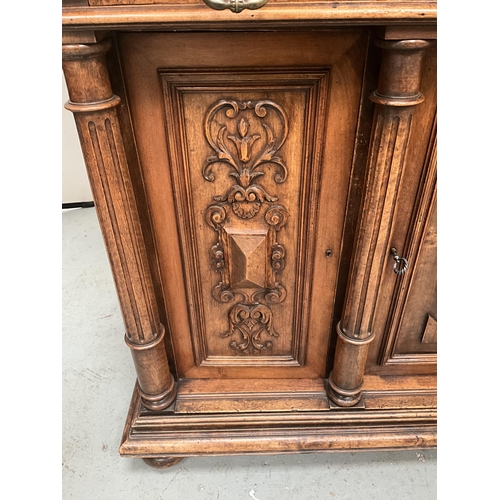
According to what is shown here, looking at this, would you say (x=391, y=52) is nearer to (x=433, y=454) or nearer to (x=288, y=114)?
(x=288, y=114)

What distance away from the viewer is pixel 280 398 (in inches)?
41.3

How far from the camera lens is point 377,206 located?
782 millimetres

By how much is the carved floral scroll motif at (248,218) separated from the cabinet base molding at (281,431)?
0.59 ft

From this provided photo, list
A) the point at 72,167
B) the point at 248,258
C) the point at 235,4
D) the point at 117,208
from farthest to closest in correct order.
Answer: the point at 72,167
the point at 248,258
the point at 117,208
the point at 235,4

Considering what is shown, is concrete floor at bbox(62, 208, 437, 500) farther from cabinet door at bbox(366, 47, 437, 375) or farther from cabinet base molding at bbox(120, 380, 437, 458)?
cabinet door at bbox(366, 47, 437, 375)

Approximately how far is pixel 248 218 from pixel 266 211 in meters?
0.04

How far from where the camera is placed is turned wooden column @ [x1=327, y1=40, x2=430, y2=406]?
662 mm

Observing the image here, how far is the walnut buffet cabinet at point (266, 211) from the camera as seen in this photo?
664mm

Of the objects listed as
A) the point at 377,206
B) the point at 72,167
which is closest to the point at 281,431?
the point at 377,206

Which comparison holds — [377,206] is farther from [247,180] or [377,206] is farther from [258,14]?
[258,14]

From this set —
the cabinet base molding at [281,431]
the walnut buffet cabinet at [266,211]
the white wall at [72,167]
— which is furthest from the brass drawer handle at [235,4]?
the white wall at [72,167]

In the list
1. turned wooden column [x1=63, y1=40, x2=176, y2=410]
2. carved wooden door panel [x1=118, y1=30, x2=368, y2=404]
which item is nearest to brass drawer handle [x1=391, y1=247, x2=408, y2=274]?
carved wooden door panel [x1=118, y1=30, x2=368, y2=404]

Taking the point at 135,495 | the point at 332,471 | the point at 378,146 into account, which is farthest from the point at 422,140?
the point at 135,495

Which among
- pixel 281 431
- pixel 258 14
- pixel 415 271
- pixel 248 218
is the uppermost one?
pixel 258 14
